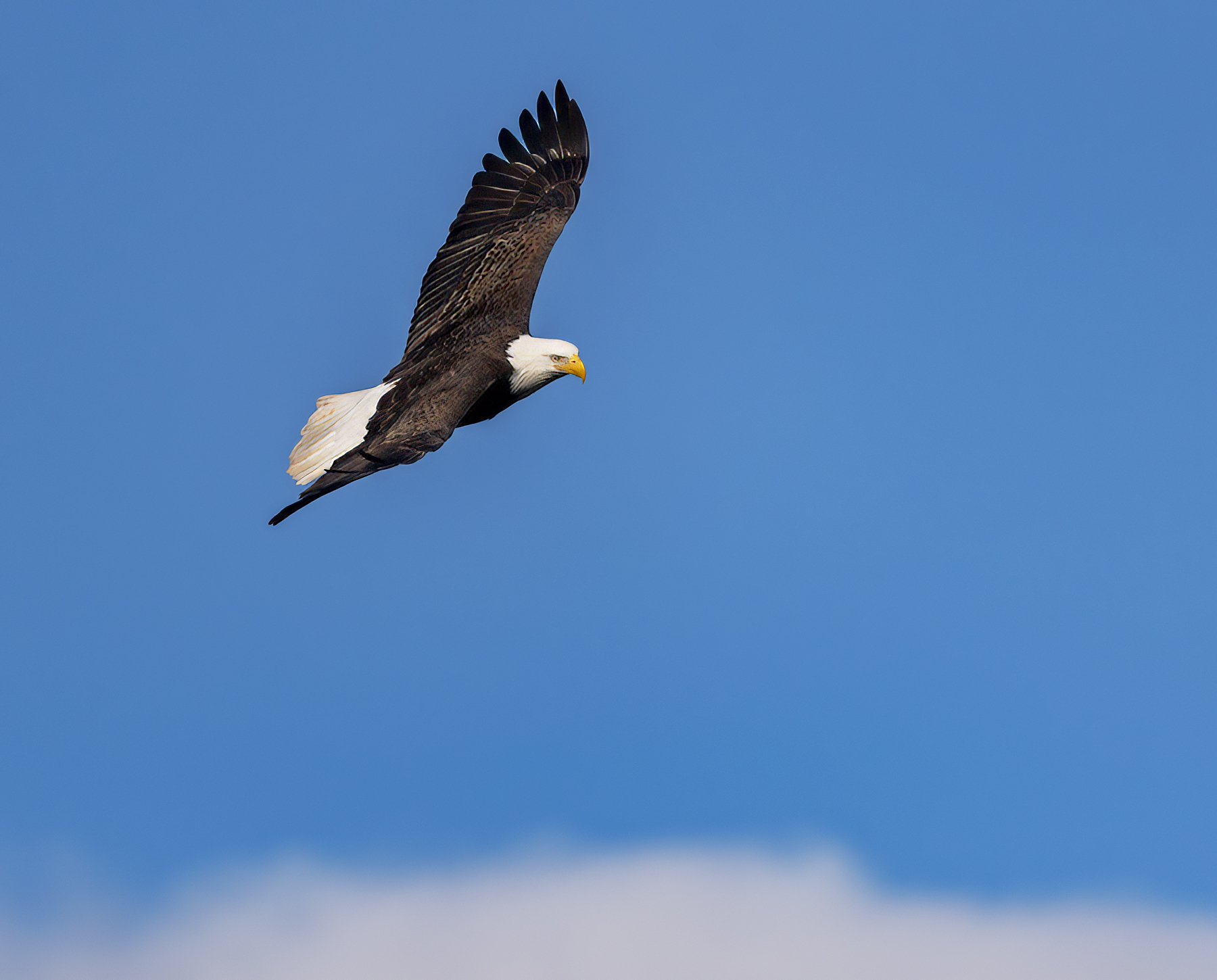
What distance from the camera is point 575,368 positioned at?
1608 centimetres

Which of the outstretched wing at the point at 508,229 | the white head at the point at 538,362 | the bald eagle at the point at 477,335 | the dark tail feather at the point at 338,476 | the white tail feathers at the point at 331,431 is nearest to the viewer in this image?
the dark tail feather at the point at 338,476

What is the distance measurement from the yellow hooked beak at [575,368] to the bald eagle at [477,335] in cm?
2

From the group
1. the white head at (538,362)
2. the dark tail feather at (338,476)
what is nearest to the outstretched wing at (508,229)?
the white head at (538,362)

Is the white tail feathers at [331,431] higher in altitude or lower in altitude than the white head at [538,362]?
lower

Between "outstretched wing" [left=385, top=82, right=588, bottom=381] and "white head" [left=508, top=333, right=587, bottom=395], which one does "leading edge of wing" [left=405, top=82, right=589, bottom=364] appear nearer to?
"outstretched wing" [left=385, top=82, right=588, bottom=381]

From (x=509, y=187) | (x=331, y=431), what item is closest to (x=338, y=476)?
(x=331, y=431)

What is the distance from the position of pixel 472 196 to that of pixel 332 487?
6.67 m

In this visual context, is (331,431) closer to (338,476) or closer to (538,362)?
(538,362)

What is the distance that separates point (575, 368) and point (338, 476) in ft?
13.2

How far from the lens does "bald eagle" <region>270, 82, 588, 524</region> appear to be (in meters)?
14.1

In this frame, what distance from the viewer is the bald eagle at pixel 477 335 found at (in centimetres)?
1411

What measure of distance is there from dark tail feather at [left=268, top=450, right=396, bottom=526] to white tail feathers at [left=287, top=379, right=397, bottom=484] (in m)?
0.84

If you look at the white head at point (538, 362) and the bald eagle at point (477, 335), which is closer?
the bald eagle at point (477, 335)

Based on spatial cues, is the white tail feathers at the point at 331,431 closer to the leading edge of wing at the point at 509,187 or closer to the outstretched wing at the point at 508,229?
the outstretched wing at the point at 508,229
